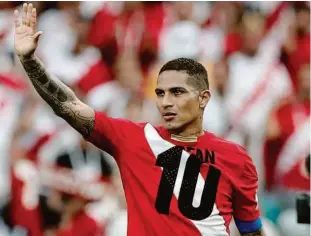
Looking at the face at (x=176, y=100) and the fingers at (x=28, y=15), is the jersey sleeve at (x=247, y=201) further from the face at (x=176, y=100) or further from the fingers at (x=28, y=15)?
the fingers at (x=28, y=15)

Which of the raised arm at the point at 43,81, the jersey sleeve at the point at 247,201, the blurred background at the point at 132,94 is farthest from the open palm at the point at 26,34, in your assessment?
the blurred background at the point at 132,94

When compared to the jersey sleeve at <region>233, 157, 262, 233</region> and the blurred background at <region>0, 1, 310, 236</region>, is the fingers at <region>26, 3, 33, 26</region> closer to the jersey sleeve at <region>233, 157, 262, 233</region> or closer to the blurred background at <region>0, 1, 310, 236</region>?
the jersey sleeve at <region>233, 157, 262, 233</region>

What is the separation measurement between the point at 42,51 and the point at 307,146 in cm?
277

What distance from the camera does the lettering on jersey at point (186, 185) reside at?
12.9ft

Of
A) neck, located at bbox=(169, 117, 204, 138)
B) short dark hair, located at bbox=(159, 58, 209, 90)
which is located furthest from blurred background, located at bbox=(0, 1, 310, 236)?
short dark hair, located at bbox=(159, 58, 209, 90)

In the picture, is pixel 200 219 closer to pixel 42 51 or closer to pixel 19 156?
pixel 19 156

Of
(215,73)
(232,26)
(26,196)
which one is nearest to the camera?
(26,196)

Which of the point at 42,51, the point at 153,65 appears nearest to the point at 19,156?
the point at 42,51

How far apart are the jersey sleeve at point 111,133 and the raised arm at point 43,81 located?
0.03 m

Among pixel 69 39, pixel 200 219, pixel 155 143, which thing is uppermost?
pixel 69 39

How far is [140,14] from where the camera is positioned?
26.7 feet

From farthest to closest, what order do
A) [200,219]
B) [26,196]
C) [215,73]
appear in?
1. [215,73]
2. [26,196]
3. [200,219]

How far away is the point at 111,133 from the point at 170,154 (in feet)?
1.08

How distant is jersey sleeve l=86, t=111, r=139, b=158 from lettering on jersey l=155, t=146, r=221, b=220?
205 mm
